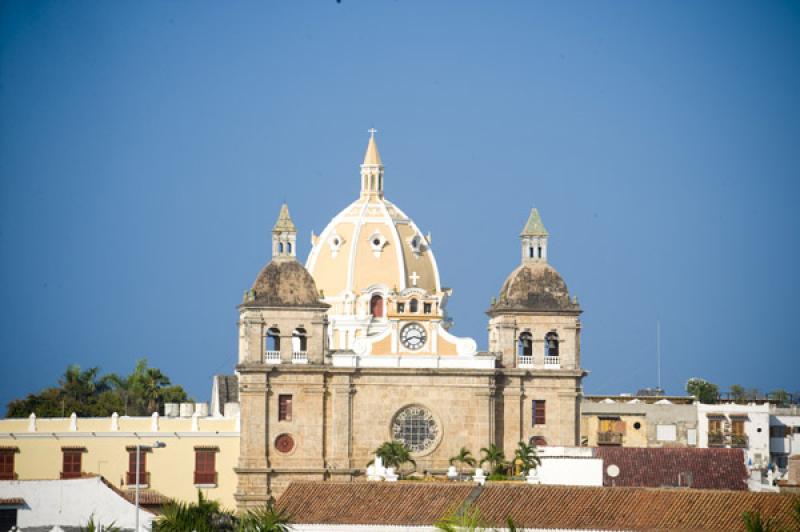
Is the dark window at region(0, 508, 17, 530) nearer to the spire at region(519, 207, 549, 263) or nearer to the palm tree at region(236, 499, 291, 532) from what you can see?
the palm tree at region(236, 499, 291, 532)

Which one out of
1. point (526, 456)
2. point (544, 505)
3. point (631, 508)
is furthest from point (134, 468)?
point (631, 508)

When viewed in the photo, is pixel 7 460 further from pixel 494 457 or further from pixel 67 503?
pixel 67 503

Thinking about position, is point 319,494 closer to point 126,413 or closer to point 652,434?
point 652,434

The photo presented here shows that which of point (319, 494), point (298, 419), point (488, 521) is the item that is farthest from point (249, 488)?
point (488, 521)

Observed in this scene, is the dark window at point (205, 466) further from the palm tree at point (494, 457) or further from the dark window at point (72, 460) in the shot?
the palm tree at point (494, 457)

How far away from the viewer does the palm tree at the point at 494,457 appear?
12175cm

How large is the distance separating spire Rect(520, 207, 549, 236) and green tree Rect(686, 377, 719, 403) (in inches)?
1345

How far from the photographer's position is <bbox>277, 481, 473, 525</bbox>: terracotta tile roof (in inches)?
3713

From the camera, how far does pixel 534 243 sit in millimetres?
129625

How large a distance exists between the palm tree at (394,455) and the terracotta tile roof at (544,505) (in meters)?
23.2

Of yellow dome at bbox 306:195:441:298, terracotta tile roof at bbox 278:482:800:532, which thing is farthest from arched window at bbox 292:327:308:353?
terracotta tile roof at bbox 278:482:800:532

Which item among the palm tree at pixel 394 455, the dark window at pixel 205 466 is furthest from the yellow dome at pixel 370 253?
the palm tree at pixel 394 455

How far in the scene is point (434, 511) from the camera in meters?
94.5

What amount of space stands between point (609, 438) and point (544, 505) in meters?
47.9
